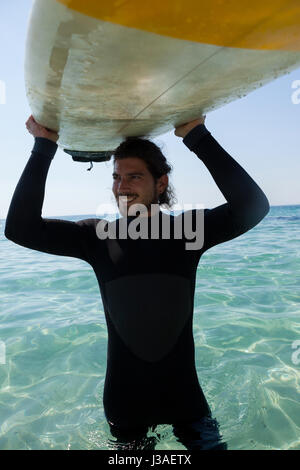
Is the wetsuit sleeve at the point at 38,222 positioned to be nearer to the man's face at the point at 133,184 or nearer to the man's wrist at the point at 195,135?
the man's face at the point at 133,184

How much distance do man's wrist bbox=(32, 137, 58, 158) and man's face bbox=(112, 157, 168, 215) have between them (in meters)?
0.35


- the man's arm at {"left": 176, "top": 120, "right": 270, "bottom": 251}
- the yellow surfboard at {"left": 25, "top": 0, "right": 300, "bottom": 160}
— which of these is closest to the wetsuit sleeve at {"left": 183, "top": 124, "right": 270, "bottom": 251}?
the man's arm at {"left": 176, "top": 120, "right": 270, "bottom": 251}

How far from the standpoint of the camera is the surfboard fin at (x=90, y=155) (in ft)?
7.19

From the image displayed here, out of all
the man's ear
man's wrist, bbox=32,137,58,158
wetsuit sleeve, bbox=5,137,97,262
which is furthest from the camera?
the man's ear

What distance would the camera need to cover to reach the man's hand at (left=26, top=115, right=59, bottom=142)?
1.68 metres

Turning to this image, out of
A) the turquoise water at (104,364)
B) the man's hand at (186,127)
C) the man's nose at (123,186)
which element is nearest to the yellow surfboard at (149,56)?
the man's hand at (186,127)

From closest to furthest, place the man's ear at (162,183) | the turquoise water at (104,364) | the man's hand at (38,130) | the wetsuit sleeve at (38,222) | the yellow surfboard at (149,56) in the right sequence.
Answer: the yellow surfboard at (149,56) → the wetsuit sleeve at (38,222) → the man's hand at (38,130) → the man's ear at (162,183) → the turquoise water at (104,364)

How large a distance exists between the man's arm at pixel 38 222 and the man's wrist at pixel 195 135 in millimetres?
682

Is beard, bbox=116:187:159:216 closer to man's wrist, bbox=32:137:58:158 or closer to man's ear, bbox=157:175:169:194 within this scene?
man's ear, bbox=157:175:169:194

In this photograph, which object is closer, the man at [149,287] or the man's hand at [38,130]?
the man at [149,287]

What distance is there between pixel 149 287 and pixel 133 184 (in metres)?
0.54

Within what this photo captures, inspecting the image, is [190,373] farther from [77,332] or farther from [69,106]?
[77,332]

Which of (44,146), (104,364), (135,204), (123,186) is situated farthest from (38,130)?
(104,364)
